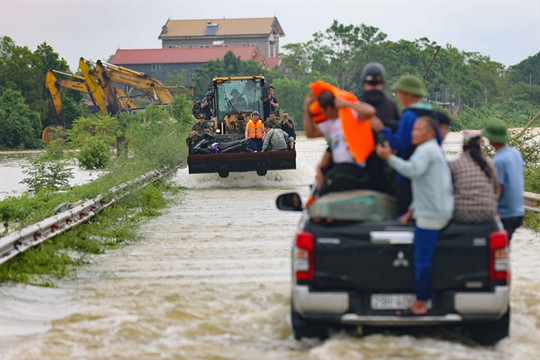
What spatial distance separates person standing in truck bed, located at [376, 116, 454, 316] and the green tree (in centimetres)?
6358

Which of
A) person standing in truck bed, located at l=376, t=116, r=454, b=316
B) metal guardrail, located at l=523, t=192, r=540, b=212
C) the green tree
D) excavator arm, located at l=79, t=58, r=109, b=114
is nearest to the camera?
person standing in truck bed, located at l=376, t=116, r=454, b=316

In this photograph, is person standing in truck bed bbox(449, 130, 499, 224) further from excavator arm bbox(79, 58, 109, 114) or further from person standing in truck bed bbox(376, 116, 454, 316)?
excavator arm bbox(79, 58, 109, 114)

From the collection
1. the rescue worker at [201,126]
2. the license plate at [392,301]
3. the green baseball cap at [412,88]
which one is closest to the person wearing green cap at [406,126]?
the green baseball cap at [412,88]

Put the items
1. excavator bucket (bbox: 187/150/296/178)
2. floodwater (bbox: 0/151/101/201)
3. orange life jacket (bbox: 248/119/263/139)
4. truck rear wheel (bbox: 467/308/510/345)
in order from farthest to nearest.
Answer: floodwater (bbox: 0/151/101/201) < orange life jacket (bbox: 248/119/263/139) < excavator bucket (bbox: 187/150/296/178) < truck rear wheel (bbox: 467/308/510/345)

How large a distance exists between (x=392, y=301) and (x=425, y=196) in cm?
83

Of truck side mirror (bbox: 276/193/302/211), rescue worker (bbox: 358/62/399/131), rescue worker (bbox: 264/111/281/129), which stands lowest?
truck side mirror (bbox: 276/193/302/211)

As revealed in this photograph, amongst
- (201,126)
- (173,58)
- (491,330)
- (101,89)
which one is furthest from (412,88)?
(173,58)

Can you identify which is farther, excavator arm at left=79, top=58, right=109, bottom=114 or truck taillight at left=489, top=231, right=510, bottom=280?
excavator arm at left=79, top=58, right=109, bottom=114

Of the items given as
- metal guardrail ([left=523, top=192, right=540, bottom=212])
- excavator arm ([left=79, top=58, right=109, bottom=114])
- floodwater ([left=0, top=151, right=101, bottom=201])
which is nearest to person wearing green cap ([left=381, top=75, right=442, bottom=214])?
metal guardrail ([left=523, top=192, right=540, bottom=212])

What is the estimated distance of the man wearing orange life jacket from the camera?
27094 mm

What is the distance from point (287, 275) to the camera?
1171 cm

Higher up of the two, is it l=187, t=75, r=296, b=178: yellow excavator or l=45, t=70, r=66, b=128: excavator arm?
l=45, t=70, r=66, b=128: excavator arm

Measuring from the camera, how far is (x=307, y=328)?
8219 mm

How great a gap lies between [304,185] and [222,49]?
420 feet
